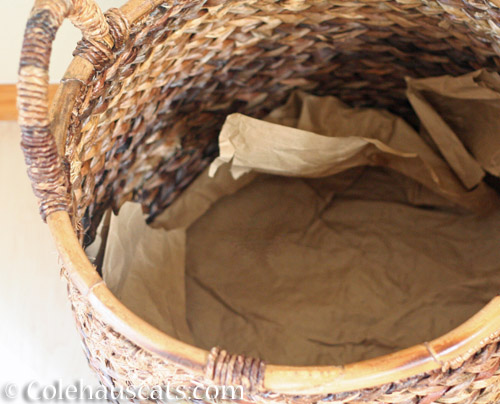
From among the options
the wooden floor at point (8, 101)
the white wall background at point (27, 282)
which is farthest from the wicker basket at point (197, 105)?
the wooden floor at point (8, 101)

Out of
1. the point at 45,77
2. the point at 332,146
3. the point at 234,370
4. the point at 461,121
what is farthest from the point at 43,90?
the point at 461,121

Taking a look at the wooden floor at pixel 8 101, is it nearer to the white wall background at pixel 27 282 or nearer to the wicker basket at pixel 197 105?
the white wall background at pixel 27 282

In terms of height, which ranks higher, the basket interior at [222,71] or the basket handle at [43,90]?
the basket handle at [43,90]

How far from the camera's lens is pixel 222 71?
1.88ft

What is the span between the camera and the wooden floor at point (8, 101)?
773 millimetres

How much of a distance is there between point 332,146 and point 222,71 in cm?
13

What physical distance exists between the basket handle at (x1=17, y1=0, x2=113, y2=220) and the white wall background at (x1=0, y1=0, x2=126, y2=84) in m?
0.26

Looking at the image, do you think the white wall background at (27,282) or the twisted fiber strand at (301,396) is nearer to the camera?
the twisted fiber strand at (301,396)

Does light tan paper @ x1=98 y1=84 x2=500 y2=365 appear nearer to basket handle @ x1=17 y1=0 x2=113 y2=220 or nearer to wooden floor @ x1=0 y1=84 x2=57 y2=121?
basket handle @ x1=17 y1=0 x2=113 y2=220

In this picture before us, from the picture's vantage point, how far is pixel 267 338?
1.89 ft

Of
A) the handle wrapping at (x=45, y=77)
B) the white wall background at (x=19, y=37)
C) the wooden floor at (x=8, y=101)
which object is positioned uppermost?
the handle wrapping at (x=45, y=77)

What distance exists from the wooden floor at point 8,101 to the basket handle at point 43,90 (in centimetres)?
41

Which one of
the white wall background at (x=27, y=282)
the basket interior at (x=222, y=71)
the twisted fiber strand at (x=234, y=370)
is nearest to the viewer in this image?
the twisted fiber strand at (x=234, y=370)

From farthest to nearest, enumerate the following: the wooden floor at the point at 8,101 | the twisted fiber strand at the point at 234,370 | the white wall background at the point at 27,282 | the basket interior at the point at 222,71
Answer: the wooden floor at the point at 8,101, the white wall background at the point at 27,282, the basket interior at the point at 222,71, the twisted fiber strand at the point at 234,370
